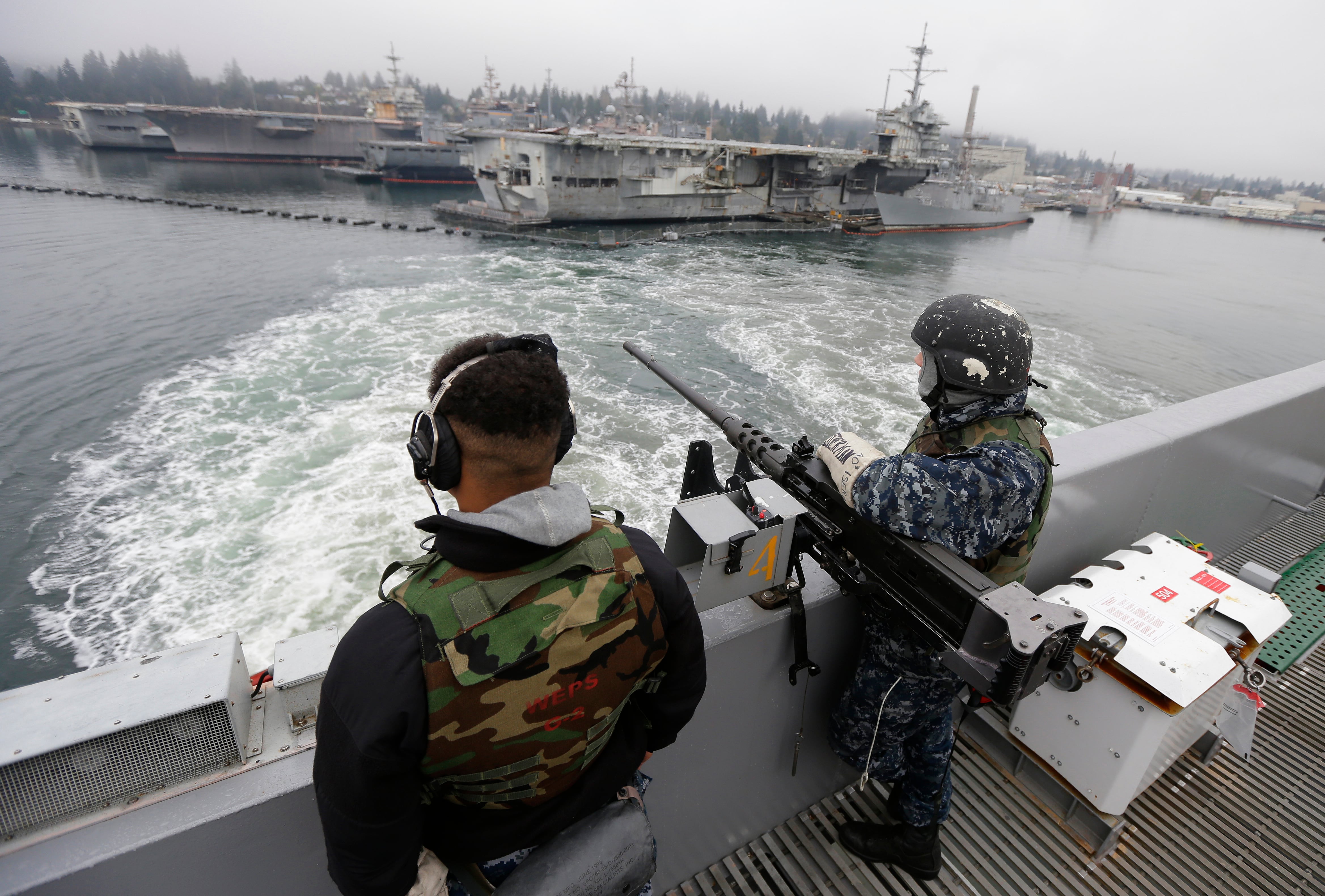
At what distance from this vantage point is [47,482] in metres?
9.12

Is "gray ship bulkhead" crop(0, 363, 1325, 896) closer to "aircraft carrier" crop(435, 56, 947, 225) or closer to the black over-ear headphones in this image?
the black over-ear headphones

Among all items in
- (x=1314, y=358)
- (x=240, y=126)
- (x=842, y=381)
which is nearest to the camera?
(x=842, y=381)

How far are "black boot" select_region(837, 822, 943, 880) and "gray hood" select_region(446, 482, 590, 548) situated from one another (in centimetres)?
218

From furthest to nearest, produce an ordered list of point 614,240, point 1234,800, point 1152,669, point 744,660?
point 614,240, point 1234,800, point 1152,669, point 744,660

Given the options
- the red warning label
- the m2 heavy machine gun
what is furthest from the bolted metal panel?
the red warning label

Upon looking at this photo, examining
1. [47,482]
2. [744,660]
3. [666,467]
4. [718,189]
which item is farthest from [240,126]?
[744,660]

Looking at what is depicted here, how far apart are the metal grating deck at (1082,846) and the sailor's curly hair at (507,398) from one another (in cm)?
213

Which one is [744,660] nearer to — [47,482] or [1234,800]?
[1234,800]

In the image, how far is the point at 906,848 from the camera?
250 cm

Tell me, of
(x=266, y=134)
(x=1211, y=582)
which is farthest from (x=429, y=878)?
(x=266, y=134)

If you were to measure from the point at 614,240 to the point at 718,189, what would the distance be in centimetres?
1048

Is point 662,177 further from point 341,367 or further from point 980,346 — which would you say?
point 980,346

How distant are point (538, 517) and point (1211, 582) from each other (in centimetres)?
315

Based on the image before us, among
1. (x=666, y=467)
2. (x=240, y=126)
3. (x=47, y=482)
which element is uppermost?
(x=240, y=126)
